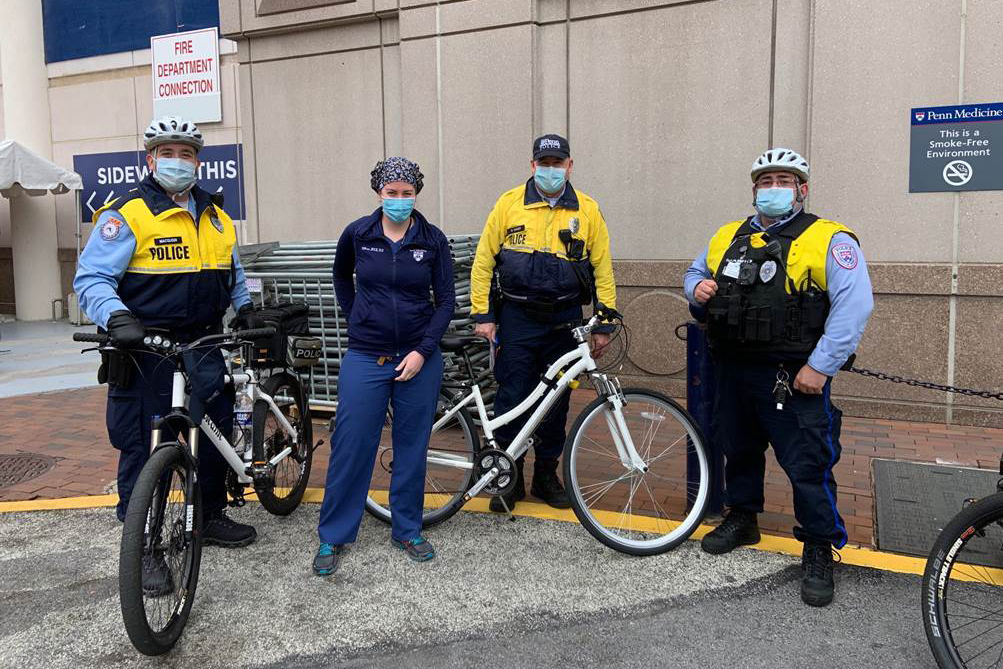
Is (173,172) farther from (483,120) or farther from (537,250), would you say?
(483,120)

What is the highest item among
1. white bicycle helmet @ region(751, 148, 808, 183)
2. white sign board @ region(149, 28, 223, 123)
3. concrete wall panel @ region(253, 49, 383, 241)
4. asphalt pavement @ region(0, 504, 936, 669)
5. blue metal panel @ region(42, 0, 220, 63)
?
blue metal panel @ region(42, 0, 220, 63)

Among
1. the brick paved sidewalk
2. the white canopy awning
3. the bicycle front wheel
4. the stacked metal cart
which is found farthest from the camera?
the white canopy awning

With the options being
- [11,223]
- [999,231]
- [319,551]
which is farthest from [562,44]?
[11,223]

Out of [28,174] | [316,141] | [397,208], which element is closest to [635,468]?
[397,208]

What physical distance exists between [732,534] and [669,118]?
4.18m

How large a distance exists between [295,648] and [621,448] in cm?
176

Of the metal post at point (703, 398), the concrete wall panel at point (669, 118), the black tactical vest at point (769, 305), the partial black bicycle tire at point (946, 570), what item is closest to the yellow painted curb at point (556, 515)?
the metal post at point (703, 398)

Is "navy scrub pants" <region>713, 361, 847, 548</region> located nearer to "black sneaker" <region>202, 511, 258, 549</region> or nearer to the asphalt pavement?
the asphalt pavement

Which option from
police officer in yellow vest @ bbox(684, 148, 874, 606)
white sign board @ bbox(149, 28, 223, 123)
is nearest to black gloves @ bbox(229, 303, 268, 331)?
police officer in yellow vest @ bbox(684, 148, 874, 606)

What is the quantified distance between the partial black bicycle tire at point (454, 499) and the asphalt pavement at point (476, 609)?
0.27 ft

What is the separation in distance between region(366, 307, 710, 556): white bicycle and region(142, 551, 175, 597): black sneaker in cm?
123

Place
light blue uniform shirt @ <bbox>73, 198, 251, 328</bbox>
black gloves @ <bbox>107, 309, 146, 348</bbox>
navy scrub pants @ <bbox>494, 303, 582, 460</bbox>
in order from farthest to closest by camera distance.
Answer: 1. navy scrub pants @ <bbox>494, 303, 582, 460</bbox>
2. light blue uniform shirt @ <bbox>73, 198, 251, 328</bbox>
3. black gloves @ <bbox>107, 309, 146, 348</bbox>

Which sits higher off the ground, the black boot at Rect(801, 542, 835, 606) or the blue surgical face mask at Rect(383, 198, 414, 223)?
the blue surgical face mask at Rect(383, 198, 414, 223)

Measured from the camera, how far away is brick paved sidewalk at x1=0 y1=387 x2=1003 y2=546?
15.2 ft
